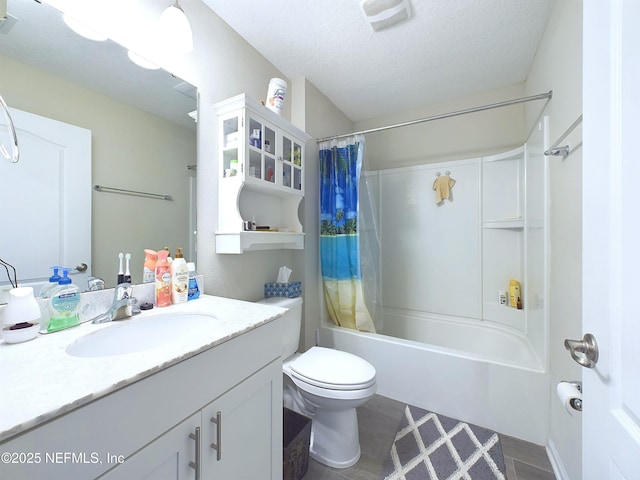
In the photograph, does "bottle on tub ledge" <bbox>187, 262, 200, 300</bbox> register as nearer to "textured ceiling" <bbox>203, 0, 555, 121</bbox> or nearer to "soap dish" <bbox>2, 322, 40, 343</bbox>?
"soap dish" <bbox>2, 322, 40, 343</bbox>

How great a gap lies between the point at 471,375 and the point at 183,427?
161 cm

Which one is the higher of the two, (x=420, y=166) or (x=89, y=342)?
(x=420, y=166)

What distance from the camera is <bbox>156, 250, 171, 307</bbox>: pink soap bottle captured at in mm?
1067

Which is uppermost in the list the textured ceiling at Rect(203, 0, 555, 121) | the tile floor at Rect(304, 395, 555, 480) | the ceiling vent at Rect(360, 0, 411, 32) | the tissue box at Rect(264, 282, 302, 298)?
the textured ceiling at Rect(203, 0, 555, 121)

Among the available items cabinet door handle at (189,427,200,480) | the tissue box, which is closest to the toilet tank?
the tissue box

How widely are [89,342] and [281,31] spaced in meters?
1.79

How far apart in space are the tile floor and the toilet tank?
557 mm

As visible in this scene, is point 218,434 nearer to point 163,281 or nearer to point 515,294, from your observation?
point 163,281

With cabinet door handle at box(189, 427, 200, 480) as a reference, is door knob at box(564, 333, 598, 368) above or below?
above

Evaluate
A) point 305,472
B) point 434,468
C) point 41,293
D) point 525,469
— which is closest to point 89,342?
point 41,293

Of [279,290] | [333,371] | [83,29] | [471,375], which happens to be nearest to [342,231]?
[279,290]

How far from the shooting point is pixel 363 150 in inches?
78.6

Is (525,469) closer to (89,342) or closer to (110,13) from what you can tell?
(89,342)

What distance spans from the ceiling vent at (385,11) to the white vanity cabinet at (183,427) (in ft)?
5.27
